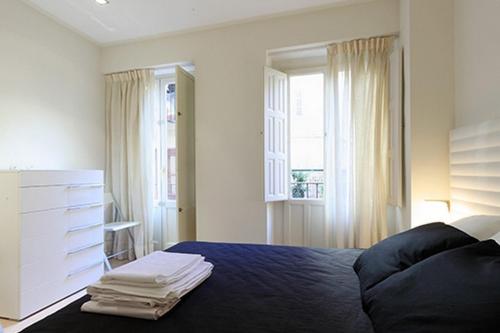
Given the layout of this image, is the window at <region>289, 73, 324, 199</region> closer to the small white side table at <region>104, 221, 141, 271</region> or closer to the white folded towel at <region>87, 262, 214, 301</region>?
the small white side table at <region>104, 221, 141, 271</region>

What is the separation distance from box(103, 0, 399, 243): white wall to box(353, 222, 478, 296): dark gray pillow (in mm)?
1983

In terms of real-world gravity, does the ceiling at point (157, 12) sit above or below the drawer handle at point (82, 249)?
above

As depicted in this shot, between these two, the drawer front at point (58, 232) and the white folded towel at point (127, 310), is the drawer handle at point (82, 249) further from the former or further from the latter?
the white folded towel at point (127, 310)

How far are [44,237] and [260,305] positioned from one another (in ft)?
7.22

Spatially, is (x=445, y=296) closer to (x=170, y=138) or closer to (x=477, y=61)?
(x=477, y=61)

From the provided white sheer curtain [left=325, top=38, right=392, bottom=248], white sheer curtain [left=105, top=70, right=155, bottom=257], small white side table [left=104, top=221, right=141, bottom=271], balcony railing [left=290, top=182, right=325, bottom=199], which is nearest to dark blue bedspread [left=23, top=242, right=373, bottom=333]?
white sheer curtain [left=325, top=38, right=392, bottom=248]

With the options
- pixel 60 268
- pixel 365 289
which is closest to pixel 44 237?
pixel 60 268

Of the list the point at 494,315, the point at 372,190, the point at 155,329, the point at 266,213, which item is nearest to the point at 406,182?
the point at 372,190

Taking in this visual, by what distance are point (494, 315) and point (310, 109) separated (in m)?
3.08

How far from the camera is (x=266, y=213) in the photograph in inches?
129

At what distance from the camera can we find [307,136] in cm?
359

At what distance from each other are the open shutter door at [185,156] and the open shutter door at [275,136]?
929 millimetres

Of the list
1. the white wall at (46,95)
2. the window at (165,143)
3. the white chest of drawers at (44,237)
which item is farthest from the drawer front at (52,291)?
the window at (165,143)

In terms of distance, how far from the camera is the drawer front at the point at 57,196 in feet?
7.70
